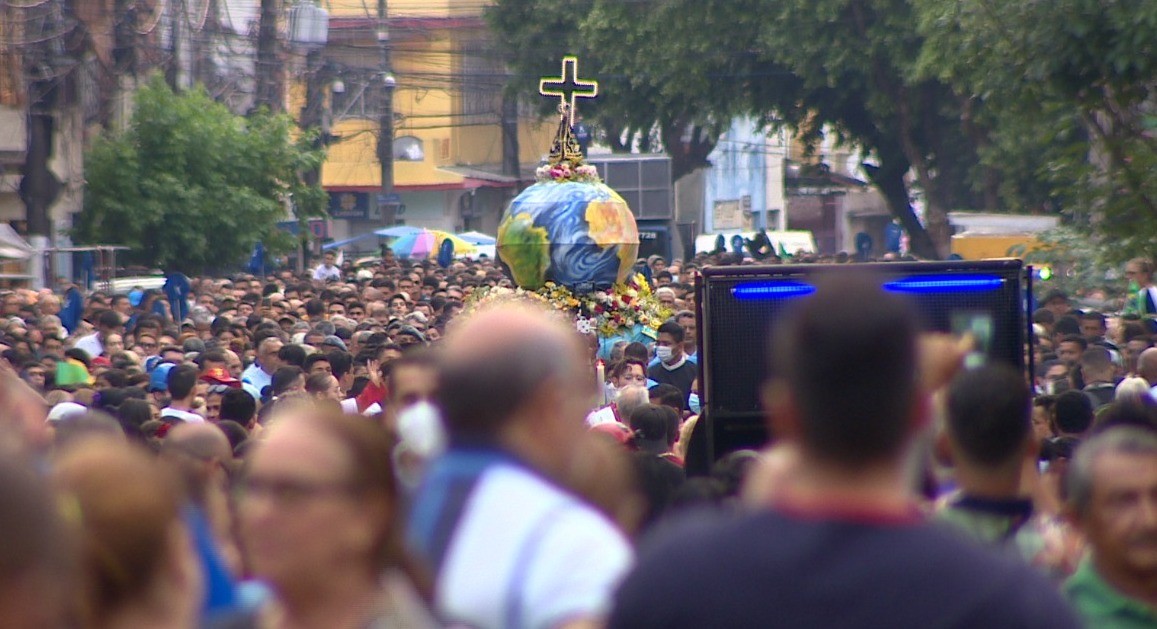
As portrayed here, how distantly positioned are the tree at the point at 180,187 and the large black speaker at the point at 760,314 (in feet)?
62.9

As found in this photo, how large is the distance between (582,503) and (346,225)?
2165 inches

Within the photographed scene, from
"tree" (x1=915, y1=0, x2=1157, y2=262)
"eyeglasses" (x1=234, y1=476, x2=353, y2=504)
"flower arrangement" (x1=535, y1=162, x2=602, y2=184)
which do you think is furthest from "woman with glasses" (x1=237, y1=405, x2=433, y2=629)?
"flower arrangement" (x1=535, y1=162, x2=602, y2=184)

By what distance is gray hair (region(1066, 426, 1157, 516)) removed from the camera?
3432 mm

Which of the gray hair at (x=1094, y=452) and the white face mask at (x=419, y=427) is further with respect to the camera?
the white face mask at (x=419, y=427)

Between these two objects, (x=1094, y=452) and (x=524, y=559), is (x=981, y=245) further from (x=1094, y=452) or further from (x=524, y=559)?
(x=524, y=559)

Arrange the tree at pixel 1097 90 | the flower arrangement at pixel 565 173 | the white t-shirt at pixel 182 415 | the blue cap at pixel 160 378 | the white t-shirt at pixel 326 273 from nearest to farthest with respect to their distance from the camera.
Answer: the white t-shirt at pixel 182 415 → the tree at pixel 1097 90 → the blue cap at pixel 160 378 → the flower arrangement at pixel 565 173 → the white t-shirt at pixel 326 273

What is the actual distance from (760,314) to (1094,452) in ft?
15.3

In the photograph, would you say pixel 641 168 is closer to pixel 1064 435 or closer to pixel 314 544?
pixel 1064 435

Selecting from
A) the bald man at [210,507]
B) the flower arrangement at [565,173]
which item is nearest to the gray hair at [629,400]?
the bald man at [210,507]

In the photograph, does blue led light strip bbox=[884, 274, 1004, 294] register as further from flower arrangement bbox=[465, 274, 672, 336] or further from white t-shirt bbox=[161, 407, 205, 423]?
flower arrangement bbox=[465, 274, 672, 336]

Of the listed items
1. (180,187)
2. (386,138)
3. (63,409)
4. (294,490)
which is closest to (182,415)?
(63,409)

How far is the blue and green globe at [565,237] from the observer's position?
12.2 m

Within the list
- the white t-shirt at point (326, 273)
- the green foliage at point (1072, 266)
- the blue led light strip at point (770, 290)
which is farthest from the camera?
the white t-shirt at point (326, 273)

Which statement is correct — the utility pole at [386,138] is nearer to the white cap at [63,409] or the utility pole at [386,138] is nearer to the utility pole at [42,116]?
the utility pole at [42,116]
